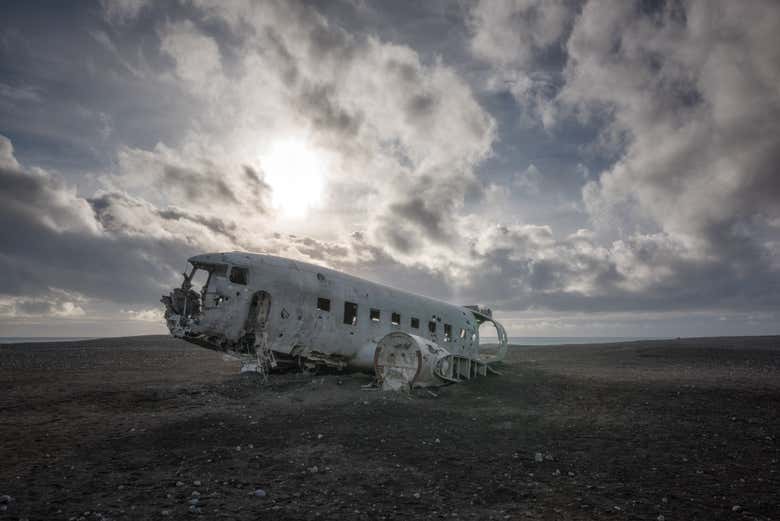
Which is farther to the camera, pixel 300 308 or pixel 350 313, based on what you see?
pixel 350 313

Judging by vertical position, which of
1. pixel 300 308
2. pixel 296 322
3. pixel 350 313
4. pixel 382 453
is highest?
pixel 300 308

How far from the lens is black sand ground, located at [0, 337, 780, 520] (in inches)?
244

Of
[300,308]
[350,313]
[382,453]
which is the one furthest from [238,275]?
[382,453]

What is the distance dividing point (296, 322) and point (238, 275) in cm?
309

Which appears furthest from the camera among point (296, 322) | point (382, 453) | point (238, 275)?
point (296, 322)

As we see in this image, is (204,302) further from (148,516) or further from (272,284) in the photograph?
(148,516)

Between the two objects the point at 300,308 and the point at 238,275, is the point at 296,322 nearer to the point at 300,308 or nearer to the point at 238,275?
the point at 300,308

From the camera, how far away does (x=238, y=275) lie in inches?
632

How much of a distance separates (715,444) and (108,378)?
24114 millimetres

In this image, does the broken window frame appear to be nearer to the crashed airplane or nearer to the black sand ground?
the crashed airplane

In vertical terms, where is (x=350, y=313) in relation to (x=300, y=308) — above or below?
below

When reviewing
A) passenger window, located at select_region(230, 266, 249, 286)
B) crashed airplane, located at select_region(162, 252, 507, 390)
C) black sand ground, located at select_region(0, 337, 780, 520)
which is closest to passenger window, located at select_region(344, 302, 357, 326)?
crashed airplane, located at select_region(162, 252, 507, 390)

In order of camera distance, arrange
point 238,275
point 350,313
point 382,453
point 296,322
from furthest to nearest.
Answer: point 350,313, point 296,322, point 238,275, point 382,453

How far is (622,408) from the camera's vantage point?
44.1 ft
